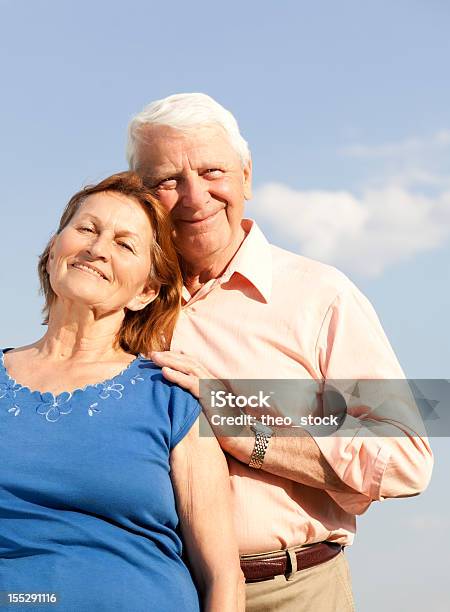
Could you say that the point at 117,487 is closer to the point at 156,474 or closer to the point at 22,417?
the point at 156,474

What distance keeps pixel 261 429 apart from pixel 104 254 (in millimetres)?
909

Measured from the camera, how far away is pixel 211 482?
3.07m

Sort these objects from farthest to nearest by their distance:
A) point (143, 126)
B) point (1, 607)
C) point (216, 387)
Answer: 1. point (143, 126)
2. point (216, 387)
3. point (1, 607)

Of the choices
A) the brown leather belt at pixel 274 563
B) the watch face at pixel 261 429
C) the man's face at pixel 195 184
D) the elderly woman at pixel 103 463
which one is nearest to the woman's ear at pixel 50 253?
the elderly woman at pixel 103 463

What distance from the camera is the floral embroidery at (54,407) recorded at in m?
3.05

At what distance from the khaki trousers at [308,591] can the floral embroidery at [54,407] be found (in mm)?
997

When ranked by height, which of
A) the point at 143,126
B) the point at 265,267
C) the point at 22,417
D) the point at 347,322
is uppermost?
the point at 143,126

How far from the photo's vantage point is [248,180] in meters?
4.11

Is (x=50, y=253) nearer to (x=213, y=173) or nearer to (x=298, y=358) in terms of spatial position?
(x=213, y=173)

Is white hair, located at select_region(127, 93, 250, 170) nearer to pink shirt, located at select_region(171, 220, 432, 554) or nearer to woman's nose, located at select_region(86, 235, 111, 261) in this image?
pink shirt, located at select_region(171, 220, 432, 554)

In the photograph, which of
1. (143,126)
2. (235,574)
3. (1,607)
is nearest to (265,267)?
(143,126)

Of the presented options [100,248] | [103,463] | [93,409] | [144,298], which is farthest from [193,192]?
[103,463]

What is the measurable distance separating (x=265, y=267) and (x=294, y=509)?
3.41ft

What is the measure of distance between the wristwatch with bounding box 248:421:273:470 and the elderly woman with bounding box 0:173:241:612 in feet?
0.63
